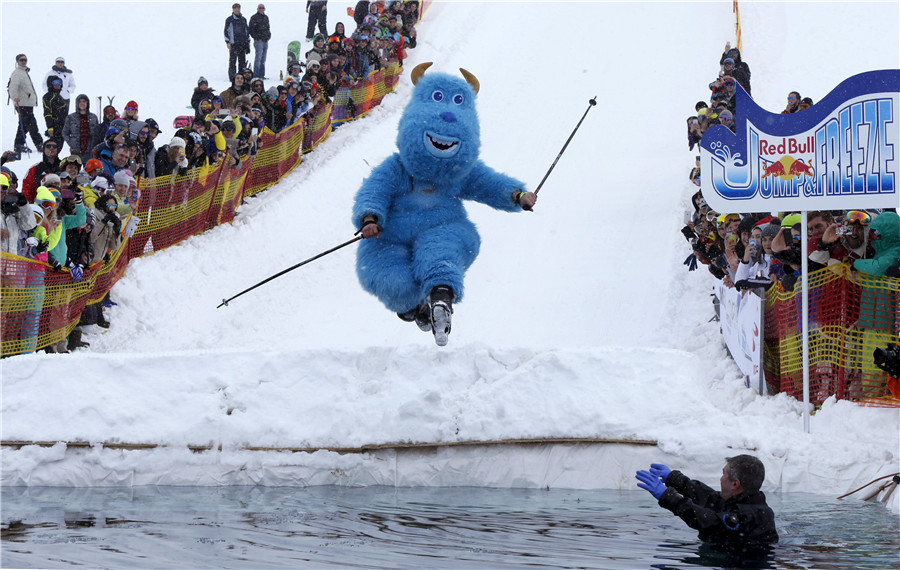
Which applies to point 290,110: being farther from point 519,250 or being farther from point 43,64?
point 43,64

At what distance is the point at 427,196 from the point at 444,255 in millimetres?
606

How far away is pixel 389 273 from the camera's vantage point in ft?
26.1

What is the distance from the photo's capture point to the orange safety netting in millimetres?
9266

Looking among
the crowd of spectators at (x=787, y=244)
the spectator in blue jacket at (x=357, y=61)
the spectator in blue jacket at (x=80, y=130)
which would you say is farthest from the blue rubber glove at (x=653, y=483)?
the spectator in blue jacket at (x=357, y=61)

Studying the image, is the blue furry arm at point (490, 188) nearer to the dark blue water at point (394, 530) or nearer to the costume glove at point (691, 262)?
the dark blue water at point (394, 530)

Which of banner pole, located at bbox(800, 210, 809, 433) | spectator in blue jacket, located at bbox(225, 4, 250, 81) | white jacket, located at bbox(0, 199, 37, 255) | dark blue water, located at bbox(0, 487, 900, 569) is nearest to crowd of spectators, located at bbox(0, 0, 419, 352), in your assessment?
white jacket, located at bbox(0, 199, 37, 255)

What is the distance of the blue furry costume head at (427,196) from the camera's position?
7926mm

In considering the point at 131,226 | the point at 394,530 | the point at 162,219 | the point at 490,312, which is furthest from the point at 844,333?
the point at 162,219

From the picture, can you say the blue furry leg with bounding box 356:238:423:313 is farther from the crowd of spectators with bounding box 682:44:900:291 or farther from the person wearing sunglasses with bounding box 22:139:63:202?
the person wearing sunglasses with bounding box 22:139:63:202

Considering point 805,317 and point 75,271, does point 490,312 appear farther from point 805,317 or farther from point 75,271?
point 805,317

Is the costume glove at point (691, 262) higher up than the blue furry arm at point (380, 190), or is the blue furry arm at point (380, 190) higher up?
the costume glove at point (691, 262)

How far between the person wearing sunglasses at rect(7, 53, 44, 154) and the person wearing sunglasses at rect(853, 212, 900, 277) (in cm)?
1266

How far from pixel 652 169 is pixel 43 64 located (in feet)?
42.2

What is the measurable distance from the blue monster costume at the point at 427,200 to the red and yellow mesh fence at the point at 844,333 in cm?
224
